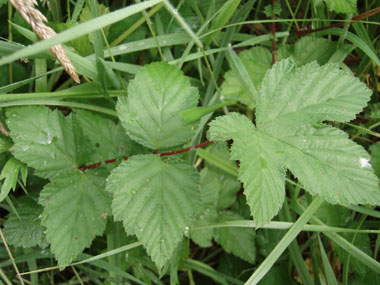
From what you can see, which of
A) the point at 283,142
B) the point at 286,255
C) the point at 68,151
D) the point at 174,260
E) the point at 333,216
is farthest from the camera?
the point at 286,255

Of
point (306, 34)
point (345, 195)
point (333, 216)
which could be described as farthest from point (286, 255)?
point (306, 34)

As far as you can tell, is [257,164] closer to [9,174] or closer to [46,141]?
[46,141]

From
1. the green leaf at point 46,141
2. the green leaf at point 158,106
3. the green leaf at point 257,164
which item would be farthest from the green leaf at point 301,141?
the green leaf at point 46,141

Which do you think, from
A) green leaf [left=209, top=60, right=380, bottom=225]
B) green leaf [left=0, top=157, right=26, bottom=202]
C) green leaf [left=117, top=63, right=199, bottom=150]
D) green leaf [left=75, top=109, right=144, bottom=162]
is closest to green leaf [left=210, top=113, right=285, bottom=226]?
green leaf [left=209, top=60, right=380, bottom=225]

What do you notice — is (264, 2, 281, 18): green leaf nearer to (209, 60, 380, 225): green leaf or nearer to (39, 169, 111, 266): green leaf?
(209, 60, 380, 225): green leaf

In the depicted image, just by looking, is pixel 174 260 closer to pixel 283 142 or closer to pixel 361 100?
pixel 283 142

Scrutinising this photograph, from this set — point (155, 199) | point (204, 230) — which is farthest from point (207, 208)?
point (155, 199)
